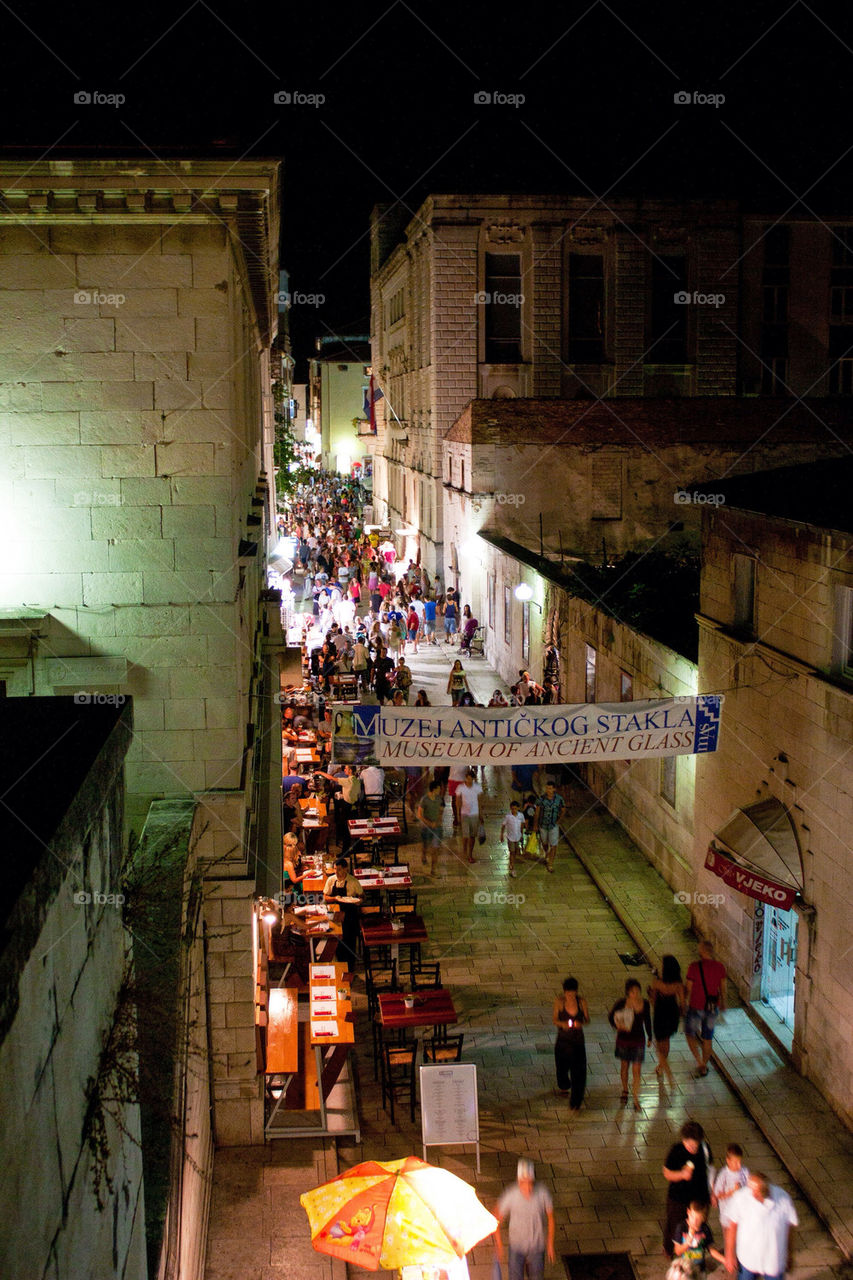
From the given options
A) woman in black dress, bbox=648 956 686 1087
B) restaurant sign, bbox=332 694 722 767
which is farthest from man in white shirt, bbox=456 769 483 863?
woman in black dress, bbox=648 956 686 1087

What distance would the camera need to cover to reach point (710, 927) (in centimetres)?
1527

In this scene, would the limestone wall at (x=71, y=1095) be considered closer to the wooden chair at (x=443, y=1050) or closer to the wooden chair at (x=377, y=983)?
the wooden chair at (x=443, y=1050)

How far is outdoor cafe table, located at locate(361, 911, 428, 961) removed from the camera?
14047mm

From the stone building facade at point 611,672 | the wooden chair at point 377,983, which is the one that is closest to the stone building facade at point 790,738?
the stone building facade at point 611,672

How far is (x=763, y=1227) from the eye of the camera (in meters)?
8.68

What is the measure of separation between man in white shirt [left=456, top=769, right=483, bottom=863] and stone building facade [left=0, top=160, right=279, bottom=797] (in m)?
7.39

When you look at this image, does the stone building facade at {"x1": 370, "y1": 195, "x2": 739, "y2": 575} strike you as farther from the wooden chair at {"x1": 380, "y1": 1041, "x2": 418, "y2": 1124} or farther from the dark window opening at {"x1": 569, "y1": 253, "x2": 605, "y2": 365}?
the wooden chair at {"x1": 380, "y1": 1041, "x2": 418, "y2": 1124}

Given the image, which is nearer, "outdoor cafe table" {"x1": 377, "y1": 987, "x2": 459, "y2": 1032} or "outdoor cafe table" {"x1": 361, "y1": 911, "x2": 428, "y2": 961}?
"outdoor cafe table" {"x1": 377, "y1": 987, "x2": 459, "y2": 1032}

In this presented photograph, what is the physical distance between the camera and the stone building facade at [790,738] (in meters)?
11.6

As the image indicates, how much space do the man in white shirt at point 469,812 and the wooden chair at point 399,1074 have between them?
5812 mm

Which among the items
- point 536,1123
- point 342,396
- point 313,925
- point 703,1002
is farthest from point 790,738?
point 342,396

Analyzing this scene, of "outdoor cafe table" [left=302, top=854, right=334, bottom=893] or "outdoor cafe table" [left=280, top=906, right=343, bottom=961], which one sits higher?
"outdoor cafe table" [left=302, top=854, right=334, bottom=893]

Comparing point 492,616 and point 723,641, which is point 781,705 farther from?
point 492,616

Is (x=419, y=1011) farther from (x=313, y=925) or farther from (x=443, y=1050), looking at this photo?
(x=313, y=925)
